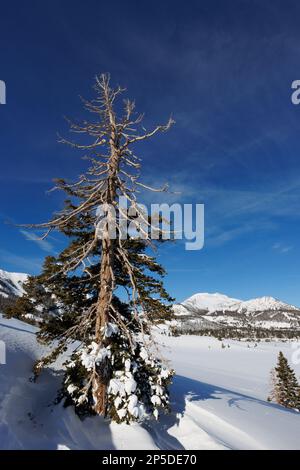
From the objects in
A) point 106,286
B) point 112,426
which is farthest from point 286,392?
point 106,286

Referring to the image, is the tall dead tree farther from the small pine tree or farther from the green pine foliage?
the small pine tree

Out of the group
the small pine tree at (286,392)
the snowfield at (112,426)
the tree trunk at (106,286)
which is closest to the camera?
the snowfield at (112,426)

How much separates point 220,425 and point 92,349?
14.6 feet

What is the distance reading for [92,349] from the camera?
930cm

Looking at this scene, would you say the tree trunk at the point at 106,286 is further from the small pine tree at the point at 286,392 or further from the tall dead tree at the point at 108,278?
the small pine tree at the point at 286,392

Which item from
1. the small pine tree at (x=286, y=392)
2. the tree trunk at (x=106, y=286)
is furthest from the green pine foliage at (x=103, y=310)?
the small pine tree at (x=286, y=392)

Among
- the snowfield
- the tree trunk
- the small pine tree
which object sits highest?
the tree trunk

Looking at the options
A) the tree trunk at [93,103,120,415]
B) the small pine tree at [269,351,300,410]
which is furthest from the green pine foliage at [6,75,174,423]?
the small pine tree at [269,351,300,410]

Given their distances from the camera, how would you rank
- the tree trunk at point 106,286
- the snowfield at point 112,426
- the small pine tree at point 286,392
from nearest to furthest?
the snowfield at point 112,426
the tree trunk at point 106,286
the small pine tree at point 286,392

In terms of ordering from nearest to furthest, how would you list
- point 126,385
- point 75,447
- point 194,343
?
point 75,447 < point 126,385 < point 194,343

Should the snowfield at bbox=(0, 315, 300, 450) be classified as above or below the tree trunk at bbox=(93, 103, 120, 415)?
below

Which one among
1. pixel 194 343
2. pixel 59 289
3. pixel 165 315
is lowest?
pixel 194 343

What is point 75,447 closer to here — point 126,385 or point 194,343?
A: point 126,385

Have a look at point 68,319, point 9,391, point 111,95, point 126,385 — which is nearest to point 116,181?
point 111,95
